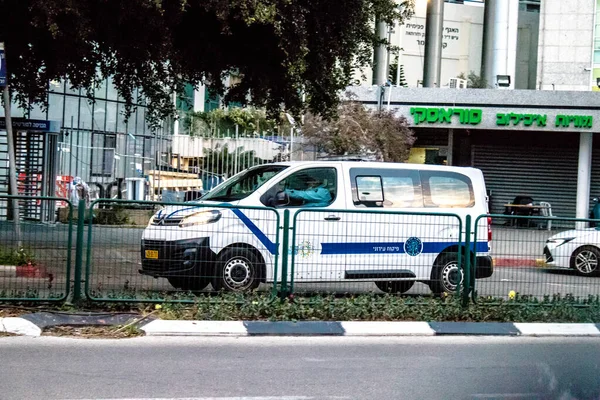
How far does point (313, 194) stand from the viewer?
504 inches

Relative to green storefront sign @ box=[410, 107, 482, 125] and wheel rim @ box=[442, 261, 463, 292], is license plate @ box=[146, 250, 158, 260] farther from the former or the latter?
green storefront sign @ box=[410, 107, 482, 125]

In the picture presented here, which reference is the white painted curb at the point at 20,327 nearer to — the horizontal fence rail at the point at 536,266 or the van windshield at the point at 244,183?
the van windshield at the point at 244,183

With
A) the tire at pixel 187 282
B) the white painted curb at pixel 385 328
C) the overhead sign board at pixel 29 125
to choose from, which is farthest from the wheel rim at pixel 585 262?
the overhead sign board at pixel 29 125

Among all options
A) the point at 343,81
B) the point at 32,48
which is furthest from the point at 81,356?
the point at 343,81

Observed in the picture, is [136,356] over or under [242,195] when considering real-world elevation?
under

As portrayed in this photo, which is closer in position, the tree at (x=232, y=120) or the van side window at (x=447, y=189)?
the van side window at (x=447, y=189)

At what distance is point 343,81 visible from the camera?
17.8 metres

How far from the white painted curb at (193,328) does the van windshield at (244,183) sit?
10.1ft

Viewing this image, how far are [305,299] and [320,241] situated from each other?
29.3 inches

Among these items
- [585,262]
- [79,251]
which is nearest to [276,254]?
[79,251]

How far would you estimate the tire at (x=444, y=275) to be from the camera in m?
11.8

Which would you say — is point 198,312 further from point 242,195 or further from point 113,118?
point 113,118

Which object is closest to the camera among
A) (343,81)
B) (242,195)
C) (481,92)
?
(242,195)

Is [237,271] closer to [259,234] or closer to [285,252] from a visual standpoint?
[259,234]
